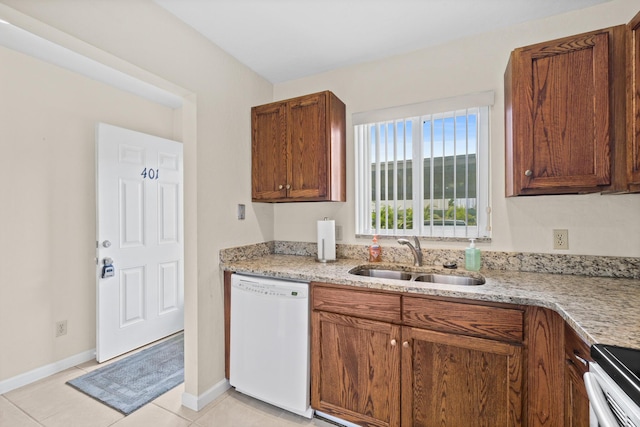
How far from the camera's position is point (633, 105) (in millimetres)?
1244

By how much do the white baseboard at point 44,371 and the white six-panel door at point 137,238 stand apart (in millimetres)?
170

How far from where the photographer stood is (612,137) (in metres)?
1.36

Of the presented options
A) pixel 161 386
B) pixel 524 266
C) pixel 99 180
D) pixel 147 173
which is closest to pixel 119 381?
pixel 161 386

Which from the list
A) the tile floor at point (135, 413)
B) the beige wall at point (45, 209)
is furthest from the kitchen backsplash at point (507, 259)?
the beige wall at point (45, 209)

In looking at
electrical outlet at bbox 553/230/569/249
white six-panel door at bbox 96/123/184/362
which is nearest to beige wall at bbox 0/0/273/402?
white six-panel door at bbox 96/123/184/362

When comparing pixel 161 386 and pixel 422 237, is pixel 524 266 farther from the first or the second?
pixel 161 386

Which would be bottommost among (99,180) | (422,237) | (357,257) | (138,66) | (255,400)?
(255,400)

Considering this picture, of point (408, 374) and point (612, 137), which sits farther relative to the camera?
point (408, 374)

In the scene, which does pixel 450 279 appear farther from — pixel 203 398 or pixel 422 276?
pixel 203 398

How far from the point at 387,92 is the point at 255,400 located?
2391mm

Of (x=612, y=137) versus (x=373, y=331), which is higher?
(x=612, y=137)

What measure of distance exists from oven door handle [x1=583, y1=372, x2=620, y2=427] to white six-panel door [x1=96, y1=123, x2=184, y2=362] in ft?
9.63

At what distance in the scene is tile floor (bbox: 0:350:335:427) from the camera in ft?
5.61

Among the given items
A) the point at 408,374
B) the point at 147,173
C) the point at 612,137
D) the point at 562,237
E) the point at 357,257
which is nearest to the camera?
the point at 612,137
